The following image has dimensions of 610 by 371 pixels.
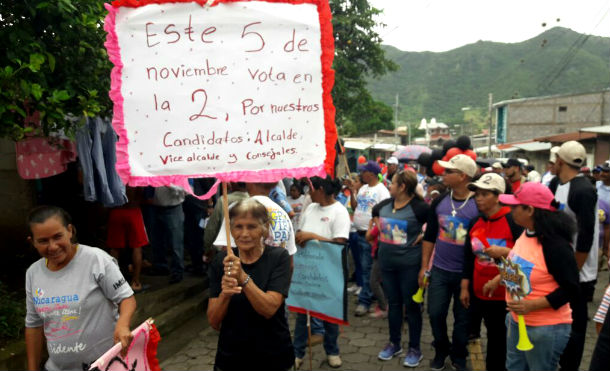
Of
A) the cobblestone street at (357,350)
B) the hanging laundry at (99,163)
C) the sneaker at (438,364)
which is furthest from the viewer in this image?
the hanging laundry at (99,163)

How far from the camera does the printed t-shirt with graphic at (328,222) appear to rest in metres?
4.98

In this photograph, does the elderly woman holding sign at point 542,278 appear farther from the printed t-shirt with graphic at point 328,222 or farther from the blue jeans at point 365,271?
the blue jeans at point 365,271

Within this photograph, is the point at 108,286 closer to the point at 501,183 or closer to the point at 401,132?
the point at 501,183

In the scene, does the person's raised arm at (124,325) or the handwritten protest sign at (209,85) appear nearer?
the handwritten protest sign at (209,85)

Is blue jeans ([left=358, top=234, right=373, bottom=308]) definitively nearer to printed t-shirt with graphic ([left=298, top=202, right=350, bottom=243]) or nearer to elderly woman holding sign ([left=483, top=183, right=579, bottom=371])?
printed t-shirt with graphic ([left=298, top=202, right=350, bottom=243])

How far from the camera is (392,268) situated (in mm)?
4867

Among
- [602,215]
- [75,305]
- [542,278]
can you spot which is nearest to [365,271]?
[602,215]

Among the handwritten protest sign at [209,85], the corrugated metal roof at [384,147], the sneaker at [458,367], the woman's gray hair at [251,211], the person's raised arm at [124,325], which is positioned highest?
the handwritten protest sign at [209,85]

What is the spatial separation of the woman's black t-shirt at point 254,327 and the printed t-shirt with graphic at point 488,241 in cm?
194

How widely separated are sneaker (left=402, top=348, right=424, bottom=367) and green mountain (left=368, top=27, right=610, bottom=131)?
85.1 meters

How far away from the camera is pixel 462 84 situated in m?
114

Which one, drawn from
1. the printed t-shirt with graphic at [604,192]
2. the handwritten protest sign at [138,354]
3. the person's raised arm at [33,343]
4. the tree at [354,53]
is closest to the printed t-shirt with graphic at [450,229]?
the handwritten protest sign at [138,354]

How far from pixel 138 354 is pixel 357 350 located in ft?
10.1

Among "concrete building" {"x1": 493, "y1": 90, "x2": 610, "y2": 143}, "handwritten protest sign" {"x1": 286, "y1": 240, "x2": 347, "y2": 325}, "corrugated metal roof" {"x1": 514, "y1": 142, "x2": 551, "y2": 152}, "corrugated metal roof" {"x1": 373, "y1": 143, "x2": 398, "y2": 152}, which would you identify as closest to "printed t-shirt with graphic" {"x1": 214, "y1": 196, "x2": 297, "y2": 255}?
"handwritten protest sign" {"x1": 286, "y1": 240, "x2": 347, "y2": 325}
